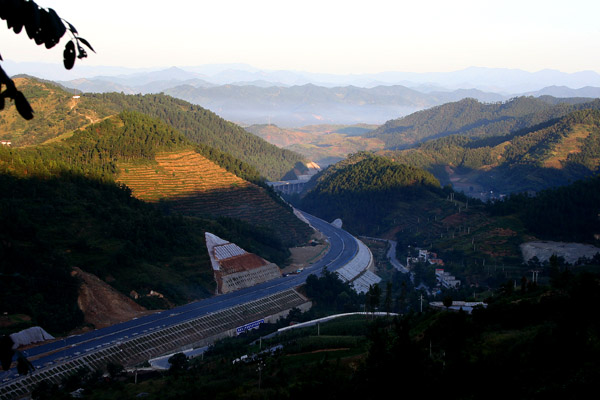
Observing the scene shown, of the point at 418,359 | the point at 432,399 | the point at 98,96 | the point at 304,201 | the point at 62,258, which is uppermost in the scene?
the point at 98,96

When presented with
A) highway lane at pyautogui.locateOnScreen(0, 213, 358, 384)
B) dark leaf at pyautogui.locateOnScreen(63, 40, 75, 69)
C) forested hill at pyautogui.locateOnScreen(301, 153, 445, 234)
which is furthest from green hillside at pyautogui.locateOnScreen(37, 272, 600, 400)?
forested hill at pyautogui.locateOnScreen(301, 153, 445, 234)

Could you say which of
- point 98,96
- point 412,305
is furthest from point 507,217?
point 98,96

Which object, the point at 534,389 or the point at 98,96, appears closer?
the point at 534,389

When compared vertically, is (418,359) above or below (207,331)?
above

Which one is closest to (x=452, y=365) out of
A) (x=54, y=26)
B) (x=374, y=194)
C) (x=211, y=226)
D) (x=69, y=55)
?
(x=69, y=55)

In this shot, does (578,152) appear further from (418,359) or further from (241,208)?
(418,359)

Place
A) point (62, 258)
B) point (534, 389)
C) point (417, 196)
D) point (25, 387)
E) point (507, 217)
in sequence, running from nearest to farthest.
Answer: point (534, 389) → point (25, 387) → point (62, 258) → point (507, 217) → point (417, 196)

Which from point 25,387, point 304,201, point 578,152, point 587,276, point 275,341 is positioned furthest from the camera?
point 578,152
